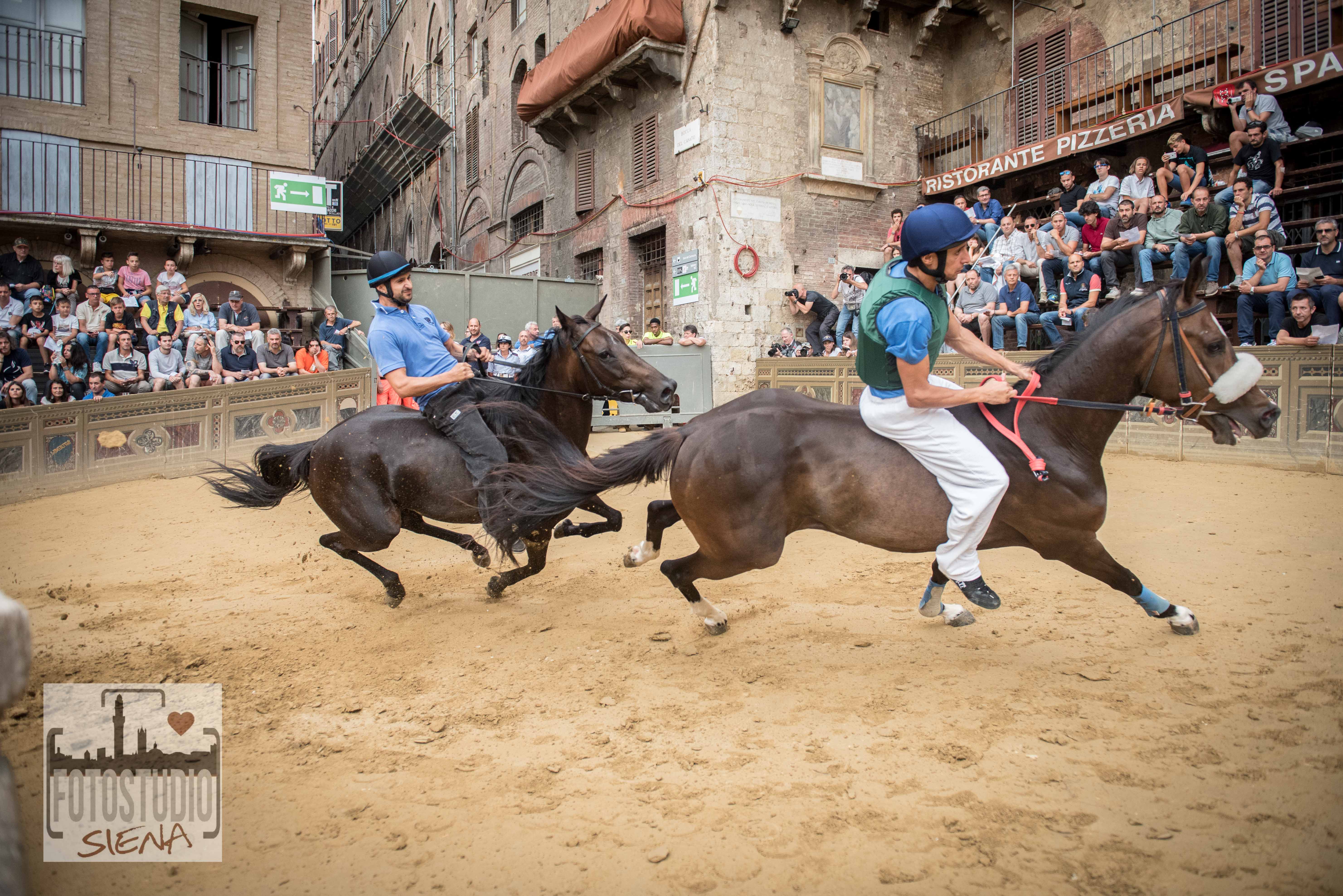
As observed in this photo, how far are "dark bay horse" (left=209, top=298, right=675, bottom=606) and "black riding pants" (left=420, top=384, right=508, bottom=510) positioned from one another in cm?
8

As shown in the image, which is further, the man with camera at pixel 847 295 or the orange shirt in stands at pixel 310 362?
the man with camera at pixel 847 295

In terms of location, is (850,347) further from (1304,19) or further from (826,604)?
(826,604)

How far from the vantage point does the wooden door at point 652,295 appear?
18.7m

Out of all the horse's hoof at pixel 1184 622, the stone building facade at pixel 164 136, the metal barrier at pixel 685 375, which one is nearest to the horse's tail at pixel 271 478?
the horse's hoof at pixel 1184 622

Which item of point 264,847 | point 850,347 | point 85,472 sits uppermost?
point 850,347

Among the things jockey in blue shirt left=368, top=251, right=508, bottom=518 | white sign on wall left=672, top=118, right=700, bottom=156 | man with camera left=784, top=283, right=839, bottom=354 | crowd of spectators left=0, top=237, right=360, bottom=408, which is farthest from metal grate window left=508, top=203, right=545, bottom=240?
jockey in blue shirt left=368, top=251, right=508, bottom=518

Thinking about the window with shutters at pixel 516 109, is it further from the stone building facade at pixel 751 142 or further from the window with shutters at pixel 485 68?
the window with shutters at pixel 485 68

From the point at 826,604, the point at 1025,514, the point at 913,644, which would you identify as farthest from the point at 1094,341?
the point at 826,604

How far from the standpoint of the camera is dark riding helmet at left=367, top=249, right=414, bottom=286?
5.19 m

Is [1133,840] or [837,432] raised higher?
[837,432]

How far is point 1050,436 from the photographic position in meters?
4.09

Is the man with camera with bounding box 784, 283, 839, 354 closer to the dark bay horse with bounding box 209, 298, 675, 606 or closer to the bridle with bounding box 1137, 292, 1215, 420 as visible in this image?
the dark bay horse with bounding box 209, 298, 675, 606

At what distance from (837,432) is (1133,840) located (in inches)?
86.4

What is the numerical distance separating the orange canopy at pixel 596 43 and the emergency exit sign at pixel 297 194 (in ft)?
20.1
